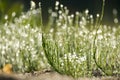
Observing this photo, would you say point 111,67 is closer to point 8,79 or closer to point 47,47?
point 47,47

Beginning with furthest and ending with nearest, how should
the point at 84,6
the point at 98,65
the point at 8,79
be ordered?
the point at 84,6 → the point at 98,65 → the point at 8,79

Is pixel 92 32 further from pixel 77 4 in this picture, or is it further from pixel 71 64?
pixel 77 4

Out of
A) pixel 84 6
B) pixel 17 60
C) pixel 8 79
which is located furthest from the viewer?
pixel 84 6

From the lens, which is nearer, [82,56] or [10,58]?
[82,56]

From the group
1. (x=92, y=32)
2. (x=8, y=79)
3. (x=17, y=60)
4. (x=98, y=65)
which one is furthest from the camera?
(x=17, y=60)

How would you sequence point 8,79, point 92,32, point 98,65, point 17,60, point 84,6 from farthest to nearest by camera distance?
point 84,6
point 17,60
point 92,32
point 98,65
point 8,79

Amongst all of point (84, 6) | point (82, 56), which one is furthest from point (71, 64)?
point (84, 6)

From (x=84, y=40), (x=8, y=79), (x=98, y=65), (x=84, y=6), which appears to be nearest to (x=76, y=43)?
(x=84, y=40)

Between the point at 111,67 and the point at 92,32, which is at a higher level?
the point at 92,32

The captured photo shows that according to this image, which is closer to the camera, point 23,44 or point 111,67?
point 111,67
